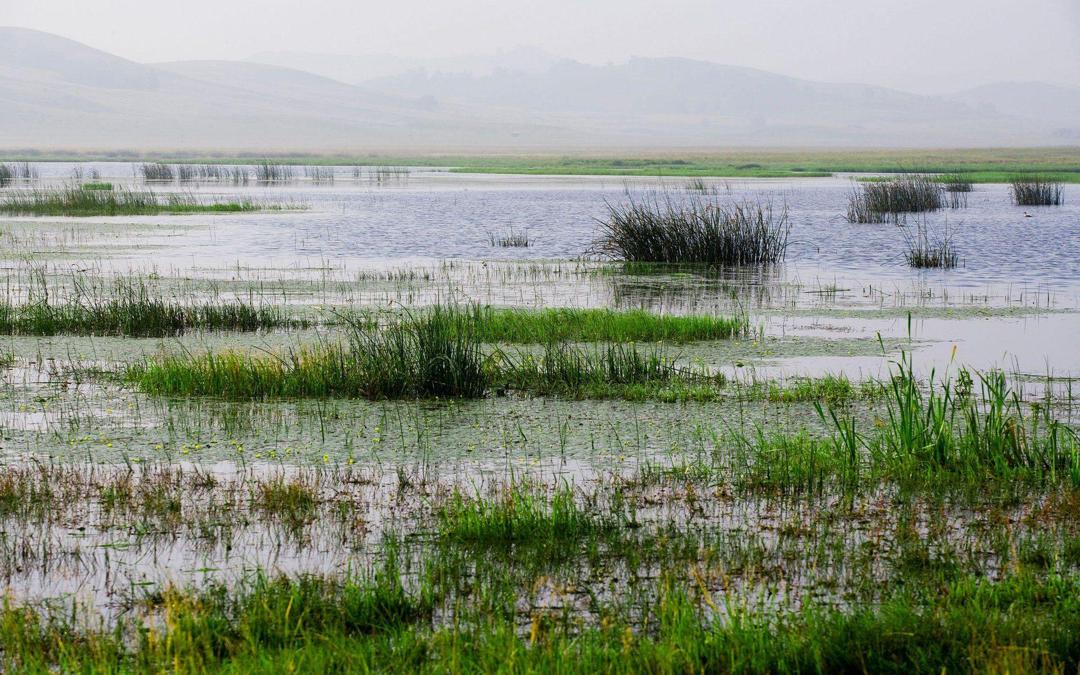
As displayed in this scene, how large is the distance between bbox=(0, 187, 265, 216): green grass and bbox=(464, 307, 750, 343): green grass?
27.1m

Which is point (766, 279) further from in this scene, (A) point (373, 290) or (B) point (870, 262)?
(A) point (373, 290)

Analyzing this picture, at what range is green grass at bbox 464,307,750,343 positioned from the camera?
14.5 metres

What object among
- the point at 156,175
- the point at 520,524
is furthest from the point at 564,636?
the point at 156,175

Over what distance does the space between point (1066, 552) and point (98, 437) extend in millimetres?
7217

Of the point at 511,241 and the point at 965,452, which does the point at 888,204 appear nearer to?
the point at 511,241

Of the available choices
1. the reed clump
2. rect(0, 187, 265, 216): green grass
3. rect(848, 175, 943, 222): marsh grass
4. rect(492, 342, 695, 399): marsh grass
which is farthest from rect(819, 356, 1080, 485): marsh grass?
rect(0, 187, 265, 216): green grass

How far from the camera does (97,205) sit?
39531mm

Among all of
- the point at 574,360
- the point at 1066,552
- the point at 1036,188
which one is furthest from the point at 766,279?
the point at 1036,188

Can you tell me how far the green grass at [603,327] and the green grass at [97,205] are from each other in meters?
27.1

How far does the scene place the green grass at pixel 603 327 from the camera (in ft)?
47.6

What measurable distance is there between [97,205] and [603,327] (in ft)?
98.0

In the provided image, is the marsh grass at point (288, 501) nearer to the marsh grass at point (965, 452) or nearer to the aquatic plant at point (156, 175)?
the marsh grass at point (965, 452)

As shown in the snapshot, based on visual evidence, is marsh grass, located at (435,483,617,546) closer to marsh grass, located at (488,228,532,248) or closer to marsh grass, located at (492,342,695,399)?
marsh grass, located at (492,342,695,399)

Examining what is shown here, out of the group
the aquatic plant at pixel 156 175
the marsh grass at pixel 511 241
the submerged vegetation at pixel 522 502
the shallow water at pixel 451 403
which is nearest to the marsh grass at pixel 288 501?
the submerged vegetation at pixel 522 502
